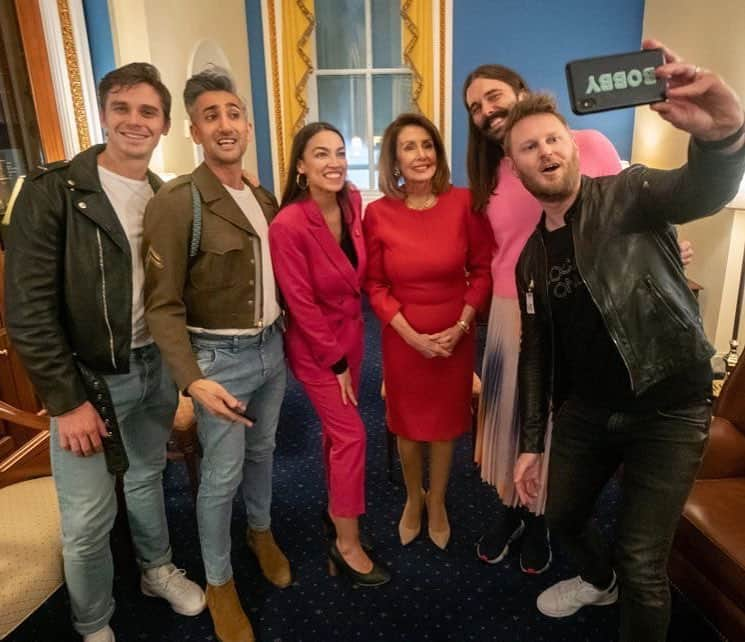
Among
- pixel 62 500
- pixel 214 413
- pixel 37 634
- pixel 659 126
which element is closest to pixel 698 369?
pixel 214 413

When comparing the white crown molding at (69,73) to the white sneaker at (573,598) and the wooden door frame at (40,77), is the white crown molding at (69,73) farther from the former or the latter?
the white sneaker at (573,598)

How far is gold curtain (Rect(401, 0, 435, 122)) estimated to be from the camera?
14.8 feet

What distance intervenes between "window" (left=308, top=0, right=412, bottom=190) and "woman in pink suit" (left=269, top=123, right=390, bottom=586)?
11.9 feet

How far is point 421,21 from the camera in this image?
179 inches

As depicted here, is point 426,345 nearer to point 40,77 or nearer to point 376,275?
point 376,275

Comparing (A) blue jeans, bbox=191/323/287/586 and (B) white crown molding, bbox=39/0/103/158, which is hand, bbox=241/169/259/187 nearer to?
(A) blue jeans, bbox=191/323/287/586

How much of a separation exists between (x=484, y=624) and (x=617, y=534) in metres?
0.62

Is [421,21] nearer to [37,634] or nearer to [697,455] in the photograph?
[697,455]

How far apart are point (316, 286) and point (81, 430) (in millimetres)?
733

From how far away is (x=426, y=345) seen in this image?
1.82 meters

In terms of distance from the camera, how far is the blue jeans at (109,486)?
1.43 metres

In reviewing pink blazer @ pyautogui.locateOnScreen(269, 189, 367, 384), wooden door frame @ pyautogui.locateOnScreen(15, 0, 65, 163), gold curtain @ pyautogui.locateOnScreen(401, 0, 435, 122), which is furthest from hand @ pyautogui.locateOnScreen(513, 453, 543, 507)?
gold curtain @ pyautogui.locateOnScreen(401, 0, 435, 122)

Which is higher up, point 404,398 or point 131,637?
point 404,398

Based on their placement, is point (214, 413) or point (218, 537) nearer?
point (214, 413)
